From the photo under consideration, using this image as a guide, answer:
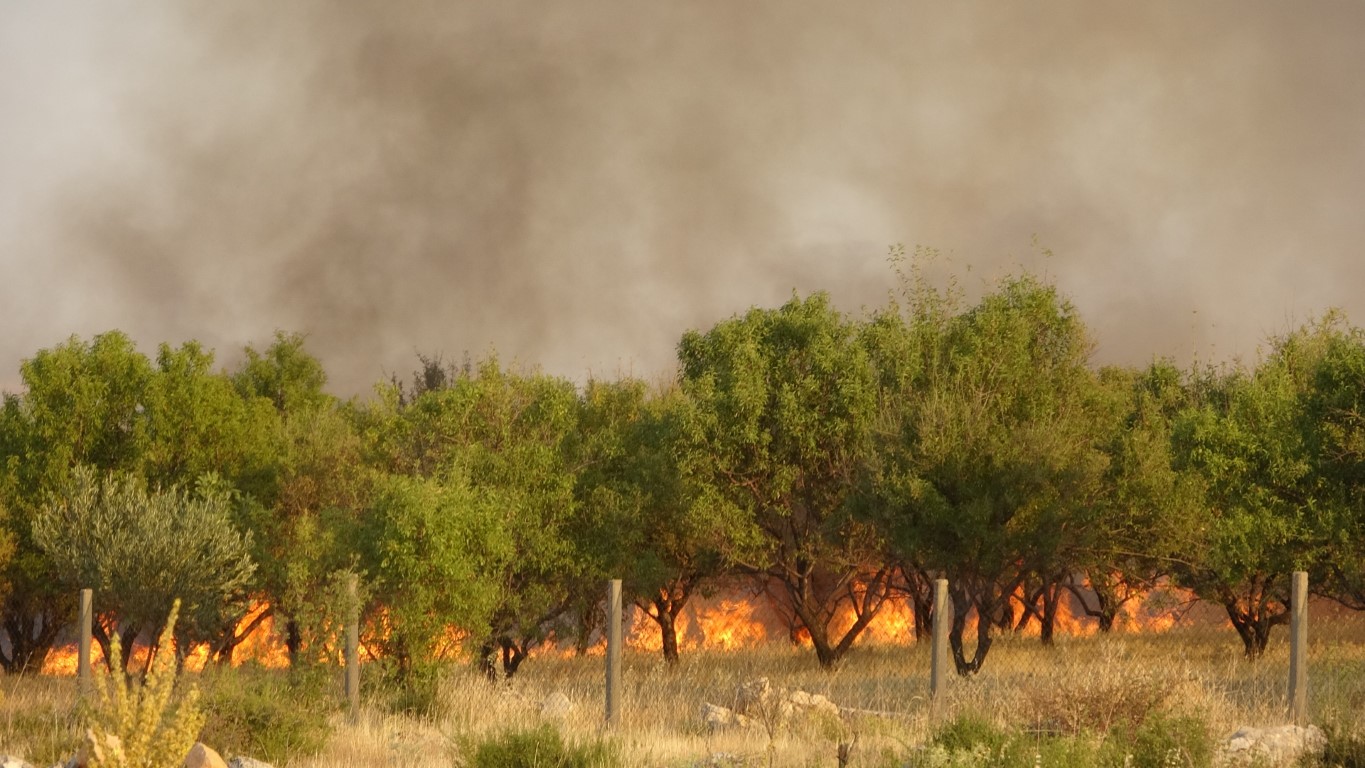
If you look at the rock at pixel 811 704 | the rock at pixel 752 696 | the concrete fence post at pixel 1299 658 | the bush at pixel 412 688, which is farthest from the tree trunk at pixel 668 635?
the concrete fence post at pixel 1299 658

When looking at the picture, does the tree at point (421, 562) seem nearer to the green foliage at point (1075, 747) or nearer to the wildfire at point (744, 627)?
the green foliage at point (1075, 747)

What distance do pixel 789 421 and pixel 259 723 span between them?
12.4m

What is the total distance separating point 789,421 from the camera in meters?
23.5

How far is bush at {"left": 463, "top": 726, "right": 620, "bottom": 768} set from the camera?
1134cm

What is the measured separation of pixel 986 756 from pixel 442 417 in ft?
47.2

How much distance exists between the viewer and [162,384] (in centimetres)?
2762

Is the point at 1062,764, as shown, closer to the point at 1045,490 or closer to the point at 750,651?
the point at 1045,490

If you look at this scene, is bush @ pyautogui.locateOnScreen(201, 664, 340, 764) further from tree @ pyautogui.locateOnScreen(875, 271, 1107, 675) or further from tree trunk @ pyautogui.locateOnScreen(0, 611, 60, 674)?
tree trunk @ pyautogui.locateOnScreen(0, 611, 60, 674)

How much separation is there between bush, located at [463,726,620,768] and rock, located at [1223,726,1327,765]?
5227 mm

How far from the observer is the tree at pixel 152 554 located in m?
22.5

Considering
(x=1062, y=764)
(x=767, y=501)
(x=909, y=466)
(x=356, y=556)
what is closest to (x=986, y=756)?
(x=1062, y=764)

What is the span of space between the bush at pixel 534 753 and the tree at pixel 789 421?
11702 mm

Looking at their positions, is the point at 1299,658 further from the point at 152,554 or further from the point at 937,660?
the point at 152,554

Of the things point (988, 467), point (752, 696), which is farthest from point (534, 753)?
point (988, 467)
